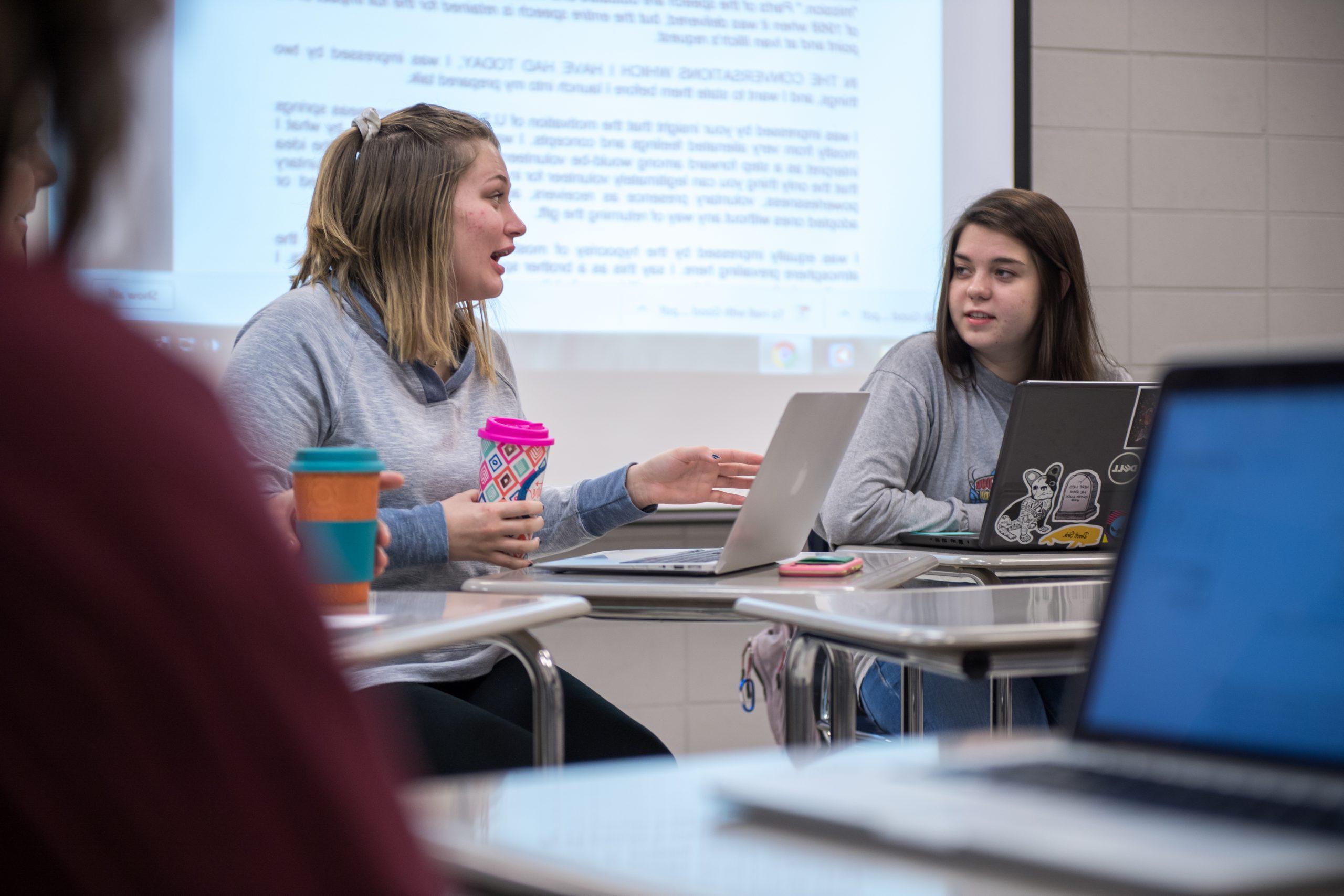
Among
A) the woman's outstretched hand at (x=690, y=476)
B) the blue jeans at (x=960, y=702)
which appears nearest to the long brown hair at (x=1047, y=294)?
the blue jeans at (x=960, y=702)

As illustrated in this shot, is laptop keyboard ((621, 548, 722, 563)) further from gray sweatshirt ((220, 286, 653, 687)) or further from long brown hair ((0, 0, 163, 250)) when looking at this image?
long brown hair ((0, 0, 163, 250))

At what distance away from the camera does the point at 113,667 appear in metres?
0.26

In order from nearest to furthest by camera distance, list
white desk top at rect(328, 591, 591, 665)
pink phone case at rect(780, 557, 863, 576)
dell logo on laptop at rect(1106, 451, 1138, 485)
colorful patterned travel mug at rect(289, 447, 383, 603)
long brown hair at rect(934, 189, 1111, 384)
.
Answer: white desk top at rect(328, 591, 591, 665) → colorful patterned travel mug at rect(289, 447, 383, 603) → pink phone case at rect(780, 557, 863, 576) → dell logo on laptop at rect(1106, 451, 1138, 485) → long brown hair at rect(934, 189, 1111, 384)

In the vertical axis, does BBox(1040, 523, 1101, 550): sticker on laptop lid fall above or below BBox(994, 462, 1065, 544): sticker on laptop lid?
below

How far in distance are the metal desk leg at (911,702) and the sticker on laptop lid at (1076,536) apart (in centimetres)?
30

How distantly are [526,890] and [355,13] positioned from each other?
274cm

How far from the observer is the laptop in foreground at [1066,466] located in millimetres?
1731

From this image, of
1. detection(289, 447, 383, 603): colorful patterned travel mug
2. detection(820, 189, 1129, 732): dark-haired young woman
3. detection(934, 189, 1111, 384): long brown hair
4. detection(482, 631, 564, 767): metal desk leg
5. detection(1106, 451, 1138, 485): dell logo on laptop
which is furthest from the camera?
detection(934, 189, 1111, 384): long brown hair

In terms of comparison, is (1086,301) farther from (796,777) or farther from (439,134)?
(796,777)

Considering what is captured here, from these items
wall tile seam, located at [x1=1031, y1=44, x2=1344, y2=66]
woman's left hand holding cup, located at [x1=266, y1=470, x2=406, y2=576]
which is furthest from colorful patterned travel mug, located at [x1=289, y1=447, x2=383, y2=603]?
wall tile seam, located at [x1=1031, y1=44, x2=1344, y2=66]

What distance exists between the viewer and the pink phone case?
154 cm

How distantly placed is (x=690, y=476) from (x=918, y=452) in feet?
2.35

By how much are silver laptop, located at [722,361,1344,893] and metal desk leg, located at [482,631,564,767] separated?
27.7 inches

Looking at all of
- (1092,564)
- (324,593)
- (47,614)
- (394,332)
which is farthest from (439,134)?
(47,614)
